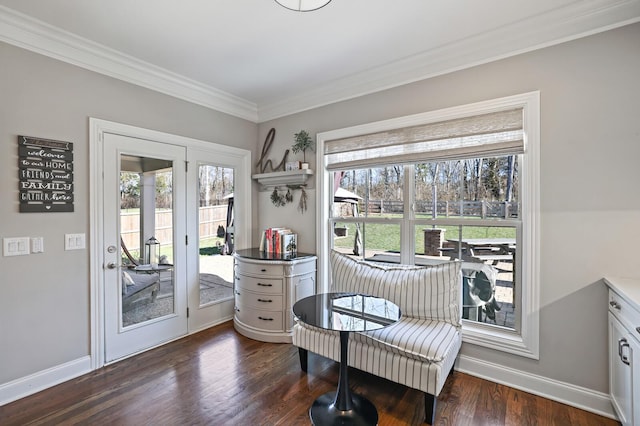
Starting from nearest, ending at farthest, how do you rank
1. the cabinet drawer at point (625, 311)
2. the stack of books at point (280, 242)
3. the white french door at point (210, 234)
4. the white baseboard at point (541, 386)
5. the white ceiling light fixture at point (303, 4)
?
the cabinet drawer at point (625, 311)
the white ceiling light fixture at point (303, 4)
the white baseboard at point (541, 386)
the white french door at point (210, 234)
the stack of books at point (280, 242)

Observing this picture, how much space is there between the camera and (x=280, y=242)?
338 cm

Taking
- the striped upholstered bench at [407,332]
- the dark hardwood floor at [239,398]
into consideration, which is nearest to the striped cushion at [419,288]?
the striped upholstered bench at [407,332]

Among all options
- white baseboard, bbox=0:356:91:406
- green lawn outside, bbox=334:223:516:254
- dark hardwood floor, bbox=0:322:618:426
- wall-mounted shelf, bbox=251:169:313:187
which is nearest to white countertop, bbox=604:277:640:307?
green lawn outside, bbox=334:223:516:254

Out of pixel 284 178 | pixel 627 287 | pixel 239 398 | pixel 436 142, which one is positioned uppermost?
pixel 436 142

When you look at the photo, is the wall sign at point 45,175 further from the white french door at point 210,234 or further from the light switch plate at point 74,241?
the white french door at point 210,234

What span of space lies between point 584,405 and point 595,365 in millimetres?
287

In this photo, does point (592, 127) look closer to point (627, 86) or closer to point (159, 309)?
point (627, 86)

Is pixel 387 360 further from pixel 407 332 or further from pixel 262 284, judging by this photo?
pixel 262 284

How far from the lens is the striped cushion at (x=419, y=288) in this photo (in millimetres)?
2273

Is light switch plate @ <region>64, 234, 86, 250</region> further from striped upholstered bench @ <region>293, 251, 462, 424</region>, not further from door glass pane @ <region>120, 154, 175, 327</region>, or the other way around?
striped upholstered bench @ <region>293, 251, 462, 424</region>

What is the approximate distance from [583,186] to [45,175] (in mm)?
3898

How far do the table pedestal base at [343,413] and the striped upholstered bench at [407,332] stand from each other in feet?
0.70

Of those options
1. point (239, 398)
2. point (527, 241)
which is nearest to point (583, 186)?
point (527, 241)

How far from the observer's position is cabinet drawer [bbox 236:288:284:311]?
3004 mm
